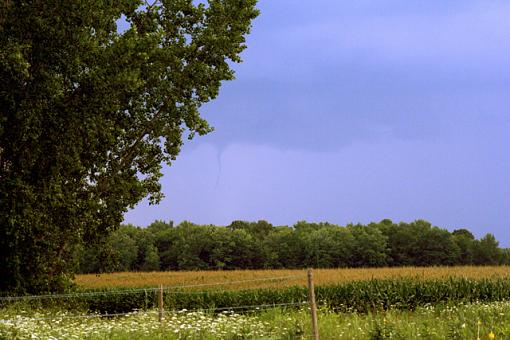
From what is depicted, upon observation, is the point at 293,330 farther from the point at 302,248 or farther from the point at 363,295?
the point at 302,248

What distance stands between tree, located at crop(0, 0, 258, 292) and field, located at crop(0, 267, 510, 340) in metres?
2.84

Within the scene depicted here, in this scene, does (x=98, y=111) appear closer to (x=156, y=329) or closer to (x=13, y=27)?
(x=13, y=27)

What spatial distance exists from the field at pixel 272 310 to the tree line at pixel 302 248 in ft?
150

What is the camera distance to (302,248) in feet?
300

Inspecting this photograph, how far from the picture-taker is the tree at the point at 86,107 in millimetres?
22688

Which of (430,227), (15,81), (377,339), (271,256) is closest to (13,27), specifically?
(15,81)

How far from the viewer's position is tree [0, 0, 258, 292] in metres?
22.7

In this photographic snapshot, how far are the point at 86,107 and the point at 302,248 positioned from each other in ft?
232

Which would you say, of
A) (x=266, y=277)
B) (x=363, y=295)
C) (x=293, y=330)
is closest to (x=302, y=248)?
(x=266, y=277)

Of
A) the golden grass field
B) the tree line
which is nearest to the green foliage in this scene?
the golden grass field

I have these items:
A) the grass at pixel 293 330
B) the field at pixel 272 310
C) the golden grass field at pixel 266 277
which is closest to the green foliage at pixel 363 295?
the field at pixel 272 310

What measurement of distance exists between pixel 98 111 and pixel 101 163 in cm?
343

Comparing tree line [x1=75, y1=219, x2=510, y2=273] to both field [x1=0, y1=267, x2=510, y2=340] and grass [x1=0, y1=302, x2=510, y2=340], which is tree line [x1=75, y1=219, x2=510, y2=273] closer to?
field [x1=0, y1=267, x2=510, y2=340]

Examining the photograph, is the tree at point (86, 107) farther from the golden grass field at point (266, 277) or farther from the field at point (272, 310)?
the golden grass field at point (266, 277)
